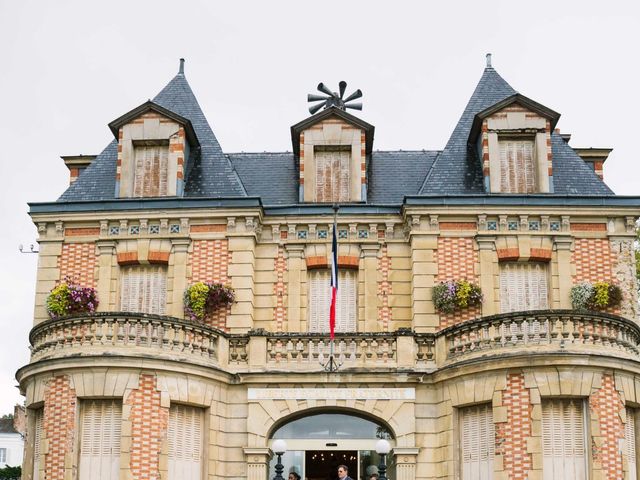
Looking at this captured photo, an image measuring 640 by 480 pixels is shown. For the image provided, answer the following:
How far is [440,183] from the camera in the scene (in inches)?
1009

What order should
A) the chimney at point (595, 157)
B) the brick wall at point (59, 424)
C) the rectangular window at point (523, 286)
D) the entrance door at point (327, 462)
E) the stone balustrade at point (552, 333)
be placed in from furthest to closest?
the chimney at point (595, 157), the rectangular window at point (523, 286), the entrance door at point (327, 462), the brick wall at point (59, 424), the stone balustrade at point (552, 333)

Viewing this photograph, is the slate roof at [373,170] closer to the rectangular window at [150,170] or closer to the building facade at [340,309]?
the building facade at [340,309]

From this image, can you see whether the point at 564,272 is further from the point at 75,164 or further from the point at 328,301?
the point at 75,164

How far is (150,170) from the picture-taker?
25609 mm

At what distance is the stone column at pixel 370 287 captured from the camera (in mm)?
24031

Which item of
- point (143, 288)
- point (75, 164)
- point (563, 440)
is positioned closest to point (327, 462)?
point (563, 440)

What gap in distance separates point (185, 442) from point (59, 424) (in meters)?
2.56

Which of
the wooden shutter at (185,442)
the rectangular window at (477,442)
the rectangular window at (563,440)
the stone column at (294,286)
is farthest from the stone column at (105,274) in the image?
the rectangular window at (563,440)

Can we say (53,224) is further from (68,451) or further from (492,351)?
(492,351)

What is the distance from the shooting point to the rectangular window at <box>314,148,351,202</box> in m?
25.6

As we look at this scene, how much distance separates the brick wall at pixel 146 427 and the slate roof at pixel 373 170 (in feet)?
19.6

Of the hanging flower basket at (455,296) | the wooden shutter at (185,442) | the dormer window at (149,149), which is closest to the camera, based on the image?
the wooden shutter at (185,442)

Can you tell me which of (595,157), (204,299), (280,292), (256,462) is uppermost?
(595,157)

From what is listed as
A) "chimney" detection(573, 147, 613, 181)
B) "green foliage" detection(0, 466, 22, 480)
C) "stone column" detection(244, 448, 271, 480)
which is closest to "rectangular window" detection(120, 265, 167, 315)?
"stone column" detection(244, 448, 271, 480)
